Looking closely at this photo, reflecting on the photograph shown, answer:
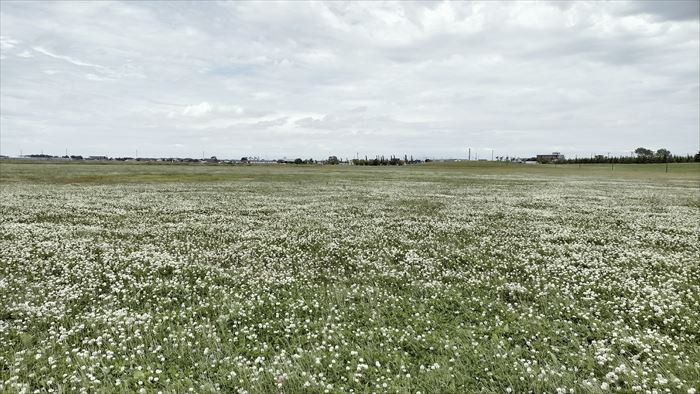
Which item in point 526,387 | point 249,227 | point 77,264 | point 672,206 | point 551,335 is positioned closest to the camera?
point 526,387

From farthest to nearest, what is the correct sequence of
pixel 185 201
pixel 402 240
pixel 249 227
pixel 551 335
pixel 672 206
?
1. pixel 185 201
2. pixel 672 206
3. pixel 249 227
4. pixel 402 240
5. pixel 551 335

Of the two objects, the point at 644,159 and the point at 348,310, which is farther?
the point at 644,159

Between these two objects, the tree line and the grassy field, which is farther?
the tree line

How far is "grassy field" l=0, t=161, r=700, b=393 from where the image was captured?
22.3 feet

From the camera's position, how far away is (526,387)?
21.4 ft

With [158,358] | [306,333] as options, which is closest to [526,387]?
[306,333]

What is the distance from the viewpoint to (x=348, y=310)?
974cm

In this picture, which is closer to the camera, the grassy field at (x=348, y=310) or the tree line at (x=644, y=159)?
the grassy field at (x=348, y=310)

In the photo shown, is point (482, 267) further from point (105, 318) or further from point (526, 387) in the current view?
point (105, 318)

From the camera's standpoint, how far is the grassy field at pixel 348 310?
679cm

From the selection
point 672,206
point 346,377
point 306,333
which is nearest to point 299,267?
point 306,333

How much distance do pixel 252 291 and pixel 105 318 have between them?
3467mm

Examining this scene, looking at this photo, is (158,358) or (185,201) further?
(185,201)

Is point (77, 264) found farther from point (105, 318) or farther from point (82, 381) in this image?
point (82, 381)
